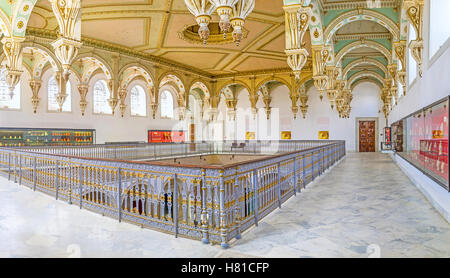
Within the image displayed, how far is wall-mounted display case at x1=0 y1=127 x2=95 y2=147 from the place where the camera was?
49.0 feet

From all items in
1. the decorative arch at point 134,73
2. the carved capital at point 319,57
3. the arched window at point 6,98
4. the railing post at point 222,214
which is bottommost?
the railing post at point 222,214

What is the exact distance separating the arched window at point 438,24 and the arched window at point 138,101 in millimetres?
18505

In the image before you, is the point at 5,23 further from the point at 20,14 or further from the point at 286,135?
the point at 286,135

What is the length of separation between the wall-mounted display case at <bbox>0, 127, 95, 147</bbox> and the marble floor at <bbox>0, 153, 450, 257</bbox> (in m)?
11.4

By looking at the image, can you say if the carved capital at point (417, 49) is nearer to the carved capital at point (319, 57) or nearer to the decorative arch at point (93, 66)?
the carved capital at point (319, 57)

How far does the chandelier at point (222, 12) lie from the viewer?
16.8ft

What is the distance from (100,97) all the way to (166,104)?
5.85 meters

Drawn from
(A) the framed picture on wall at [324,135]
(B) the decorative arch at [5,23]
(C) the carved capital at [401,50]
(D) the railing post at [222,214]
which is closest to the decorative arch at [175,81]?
(B) the decorative arch at [5,23]

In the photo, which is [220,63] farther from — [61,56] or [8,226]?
[8,226]

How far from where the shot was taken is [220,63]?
20.3m

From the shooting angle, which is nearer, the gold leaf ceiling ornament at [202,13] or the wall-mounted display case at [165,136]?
the gold leaf ceiling ornament at [202,13]

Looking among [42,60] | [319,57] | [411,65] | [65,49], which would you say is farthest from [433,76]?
[42,60]

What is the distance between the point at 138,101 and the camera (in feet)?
72.5

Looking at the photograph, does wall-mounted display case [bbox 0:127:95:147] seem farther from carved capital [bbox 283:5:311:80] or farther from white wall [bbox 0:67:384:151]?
carved capital [bbox 283:5:311:80]
